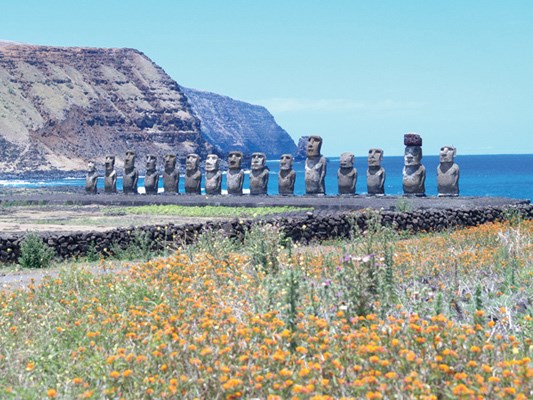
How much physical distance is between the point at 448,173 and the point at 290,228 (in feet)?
43.9

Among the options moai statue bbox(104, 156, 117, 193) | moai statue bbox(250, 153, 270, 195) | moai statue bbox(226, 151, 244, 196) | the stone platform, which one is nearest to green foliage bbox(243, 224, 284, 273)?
the stone platform

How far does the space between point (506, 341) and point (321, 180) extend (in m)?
27.4

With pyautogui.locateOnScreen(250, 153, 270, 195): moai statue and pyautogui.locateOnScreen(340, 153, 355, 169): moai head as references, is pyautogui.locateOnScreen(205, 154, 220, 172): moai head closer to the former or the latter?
pyautogui.locateOnScreen(250, 153, 270, 195): moai statue

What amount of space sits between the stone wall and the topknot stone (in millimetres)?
8473

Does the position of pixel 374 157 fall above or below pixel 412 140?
below

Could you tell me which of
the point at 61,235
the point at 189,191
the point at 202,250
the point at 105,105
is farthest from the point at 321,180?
the point at 105,105

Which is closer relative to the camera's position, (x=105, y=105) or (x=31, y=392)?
(x=31, y=392)

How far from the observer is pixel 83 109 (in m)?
135

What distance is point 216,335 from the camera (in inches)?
255

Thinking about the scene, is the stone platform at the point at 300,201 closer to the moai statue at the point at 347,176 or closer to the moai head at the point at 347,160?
the moai statue at the point at 347,176

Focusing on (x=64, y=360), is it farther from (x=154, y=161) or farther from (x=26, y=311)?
(x=154, y=161)

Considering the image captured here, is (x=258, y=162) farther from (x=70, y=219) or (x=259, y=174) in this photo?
(x=70, y=219)

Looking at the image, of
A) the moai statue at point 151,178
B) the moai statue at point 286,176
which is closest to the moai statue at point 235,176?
the moai statue at point 286,176

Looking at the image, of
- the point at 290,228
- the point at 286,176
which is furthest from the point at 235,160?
the point at 290,228
